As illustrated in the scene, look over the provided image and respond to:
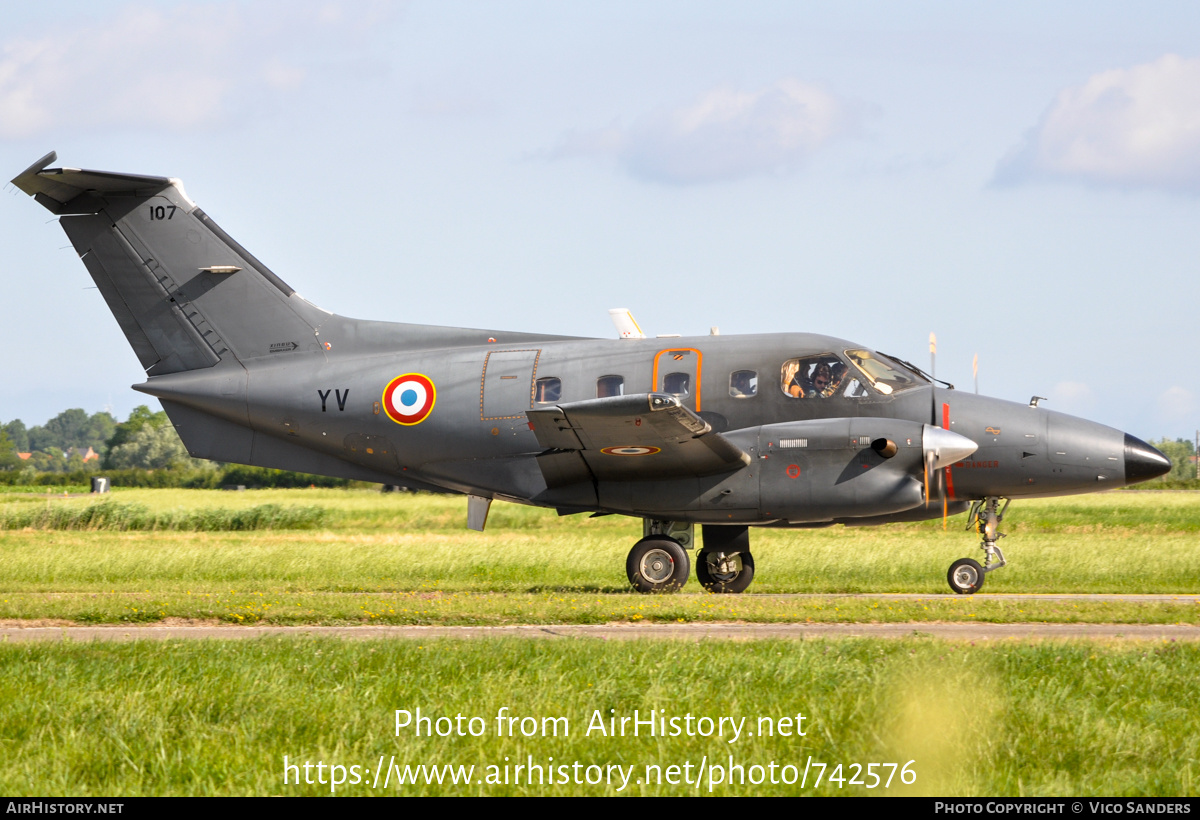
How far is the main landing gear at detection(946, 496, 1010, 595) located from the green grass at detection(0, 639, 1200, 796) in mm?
6133

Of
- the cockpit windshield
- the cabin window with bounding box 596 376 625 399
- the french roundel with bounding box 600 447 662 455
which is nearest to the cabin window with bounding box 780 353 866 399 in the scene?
the cockpit windshield

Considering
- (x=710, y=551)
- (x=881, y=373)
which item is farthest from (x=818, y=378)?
(x=710, y=551)

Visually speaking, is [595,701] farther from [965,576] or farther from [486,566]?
[486,566]

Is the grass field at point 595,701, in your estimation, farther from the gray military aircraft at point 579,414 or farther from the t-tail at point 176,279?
the t-tail at point 176,279

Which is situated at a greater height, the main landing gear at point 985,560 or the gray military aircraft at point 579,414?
the gray military aircraft at point 579,414

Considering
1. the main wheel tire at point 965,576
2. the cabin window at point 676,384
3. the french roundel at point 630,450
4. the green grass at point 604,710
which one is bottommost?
the green grass at point 604,710

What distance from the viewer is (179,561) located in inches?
968

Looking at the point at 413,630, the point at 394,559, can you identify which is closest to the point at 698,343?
the point at 413,630

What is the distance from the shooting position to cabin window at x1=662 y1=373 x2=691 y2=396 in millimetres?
18719

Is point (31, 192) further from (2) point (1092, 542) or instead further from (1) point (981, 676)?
(2) point (1092, 542)

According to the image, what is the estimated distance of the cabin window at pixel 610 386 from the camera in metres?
18.9

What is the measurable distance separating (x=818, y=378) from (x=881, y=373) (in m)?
1.00

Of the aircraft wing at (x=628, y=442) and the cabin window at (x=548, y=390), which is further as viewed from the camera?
the cabin window at (x=548, y=390)

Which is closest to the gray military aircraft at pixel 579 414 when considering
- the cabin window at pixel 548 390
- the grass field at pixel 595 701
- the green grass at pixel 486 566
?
the cabin window at pixel 548 390
